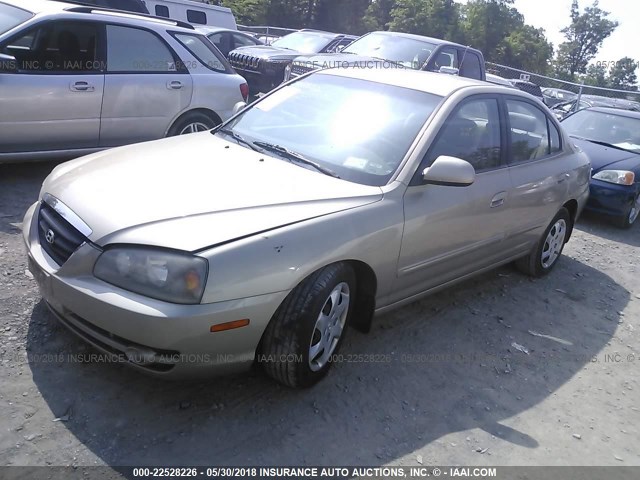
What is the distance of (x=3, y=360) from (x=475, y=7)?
4968 cm

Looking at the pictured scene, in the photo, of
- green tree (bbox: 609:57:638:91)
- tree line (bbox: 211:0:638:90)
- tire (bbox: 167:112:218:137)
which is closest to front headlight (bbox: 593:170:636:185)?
tire (bbox: 167:112:218:137)

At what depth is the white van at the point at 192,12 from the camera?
15219 millimetres

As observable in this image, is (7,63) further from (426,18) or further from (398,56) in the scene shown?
(426,18)

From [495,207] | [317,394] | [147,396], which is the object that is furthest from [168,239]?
[495,207]

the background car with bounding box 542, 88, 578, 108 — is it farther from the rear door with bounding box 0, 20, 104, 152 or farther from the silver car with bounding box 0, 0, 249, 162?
the rear door with bounding box 0, 20, 104, 152

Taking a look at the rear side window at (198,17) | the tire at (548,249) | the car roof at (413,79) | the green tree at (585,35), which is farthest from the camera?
the green tree at (585,35)

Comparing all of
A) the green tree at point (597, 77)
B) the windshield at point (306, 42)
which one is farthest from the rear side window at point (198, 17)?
the green tree at point (597, 77)

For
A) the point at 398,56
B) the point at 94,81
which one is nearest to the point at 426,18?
the point at 398,56

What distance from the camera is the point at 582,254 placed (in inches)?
254

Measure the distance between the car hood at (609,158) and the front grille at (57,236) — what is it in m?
6.83

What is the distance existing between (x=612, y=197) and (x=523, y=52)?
40806 mm

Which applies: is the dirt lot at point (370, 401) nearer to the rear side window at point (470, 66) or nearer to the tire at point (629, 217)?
the tire at point (629, 217)

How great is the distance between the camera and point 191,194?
9.90 feet

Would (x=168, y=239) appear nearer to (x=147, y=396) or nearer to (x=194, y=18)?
(x=147, y=396)
